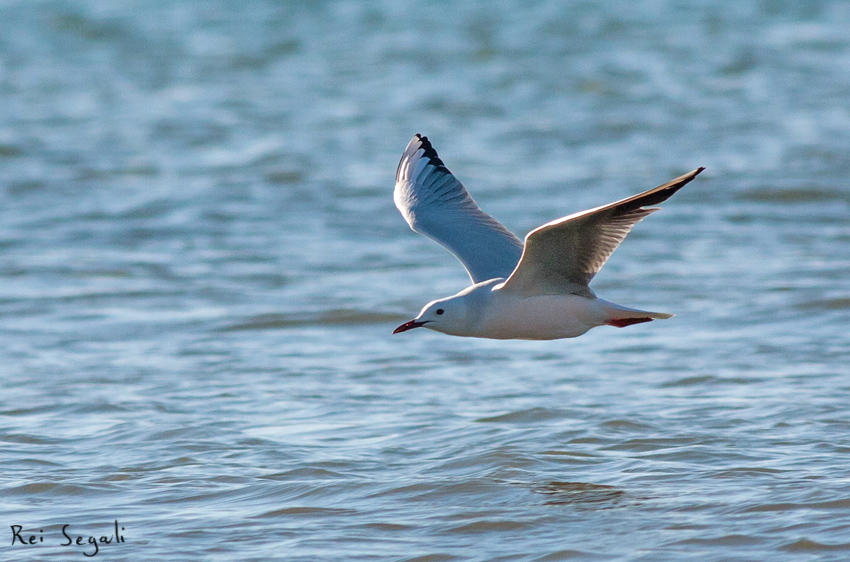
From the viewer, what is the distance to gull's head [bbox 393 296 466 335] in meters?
5.34

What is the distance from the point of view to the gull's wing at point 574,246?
184 inches

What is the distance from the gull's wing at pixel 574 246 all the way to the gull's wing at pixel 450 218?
0.60 meters

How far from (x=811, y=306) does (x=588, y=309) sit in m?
3.18

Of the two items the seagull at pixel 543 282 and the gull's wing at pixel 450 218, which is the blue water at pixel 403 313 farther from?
the gull's wing at pixel 450 218

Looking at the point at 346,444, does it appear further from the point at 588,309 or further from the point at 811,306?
the point at 811,306

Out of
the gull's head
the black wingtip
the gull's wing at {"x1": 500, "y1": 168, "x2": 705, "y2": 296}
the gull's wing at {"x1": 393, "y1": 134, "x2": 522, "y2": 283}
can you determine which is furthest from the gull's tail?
the black wingtip

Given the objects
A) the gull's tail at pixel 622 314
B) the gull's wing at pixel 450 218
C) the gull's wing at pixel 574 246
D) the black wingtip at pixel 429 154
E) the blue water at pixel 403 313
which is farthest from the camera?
the black wingtip at pixel 429 154

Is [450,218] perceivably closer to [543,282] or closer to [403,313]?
[543,282]

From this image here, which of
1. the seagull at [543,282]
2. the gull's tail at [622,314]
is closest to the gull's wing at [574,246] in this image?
the seagull at [543,282]

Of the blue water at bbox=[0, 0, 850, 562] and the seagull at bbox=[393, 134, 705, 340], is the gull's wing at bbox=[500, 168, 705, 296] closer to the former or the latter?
the seagull at bbox=[393, 134, 705, 340]

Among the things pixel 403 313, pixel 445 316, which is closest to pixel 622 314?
pixel 445 316

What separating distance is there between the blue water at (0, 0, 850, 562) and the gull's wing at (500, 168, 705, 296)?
33.0 inches

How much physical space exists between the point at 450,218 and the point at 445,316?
1091 millimetres

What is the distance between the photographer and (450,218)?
633cm
